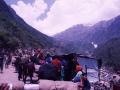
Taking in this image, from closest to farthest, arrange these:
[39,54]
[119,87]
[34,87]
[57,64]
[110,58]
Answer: [34,87], [119,87], [57,64], [39,54], [110,58]

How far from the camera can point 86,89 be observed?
1531 centimetres

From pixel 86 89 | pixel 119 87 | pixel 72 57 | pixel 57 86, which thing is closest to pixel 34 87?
pixel 57 86

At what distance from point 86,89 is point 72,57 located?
6.16 metres

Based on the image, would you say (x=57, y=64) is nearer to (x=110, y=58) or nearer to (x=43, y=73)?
(x=43, y=73)

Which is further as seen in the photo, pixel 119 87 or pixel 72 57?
pixel 72 57

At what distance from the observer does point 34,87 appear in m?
14.9

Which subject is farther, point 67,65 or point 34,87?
point 67,65

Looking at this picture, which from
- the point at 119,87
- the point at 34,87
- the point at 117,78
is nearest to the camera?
the point at 34,87

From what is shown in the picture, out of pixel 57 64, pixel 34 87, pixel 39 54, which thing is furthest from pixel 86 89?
pixel 39 54

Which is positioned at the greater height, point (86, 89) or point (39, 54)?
point (39, 54)

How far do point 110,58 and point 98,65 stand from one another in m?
156

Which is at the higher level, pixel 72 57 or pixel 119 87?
pixel 72 57

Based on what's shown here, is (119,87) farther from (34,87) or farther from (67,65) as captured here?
(67,65)

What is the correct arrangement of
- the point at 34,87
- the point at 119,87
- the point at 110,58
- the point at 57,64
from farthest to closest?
the point at 110,58 → the point at 57,64 → the point at 119,87 → the point at 34,87
